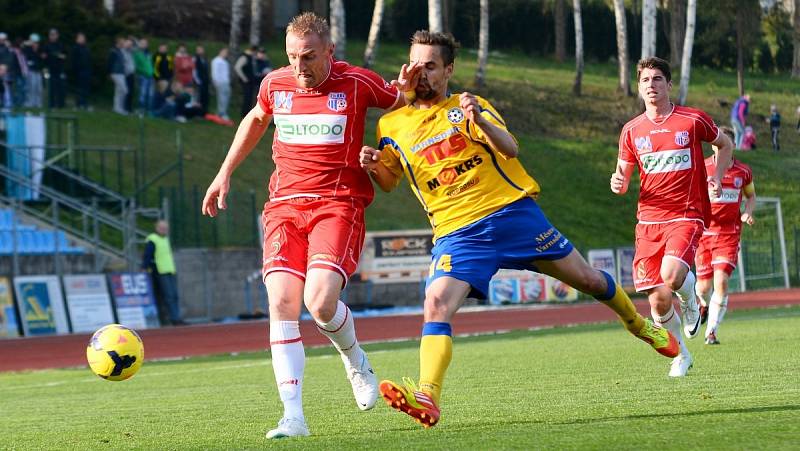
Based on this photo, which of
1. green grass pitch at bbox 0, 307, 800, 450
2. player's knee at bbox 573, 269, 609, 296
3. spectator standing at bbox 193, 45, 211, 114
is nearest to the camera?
green grass pitch at bbox 0, 307, 800, 450

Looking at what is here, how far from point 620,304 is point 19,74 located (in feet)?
84.4

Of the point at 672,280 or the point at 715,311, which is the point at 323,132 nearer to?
the point at 672,280

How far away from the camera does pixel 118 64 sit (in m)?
34.1

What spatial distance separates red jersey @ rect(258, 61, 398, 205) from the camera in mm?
8289

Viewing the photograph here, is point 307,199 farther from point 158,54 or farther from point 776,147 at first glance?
point 776,147

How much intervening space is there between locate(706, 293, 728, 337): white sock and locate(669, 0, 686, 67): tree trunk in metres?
40.2

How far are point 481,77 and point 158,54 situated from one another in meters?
17.7

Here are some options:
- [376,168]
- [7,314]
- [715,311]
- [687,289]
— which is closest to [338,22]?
[7,314]

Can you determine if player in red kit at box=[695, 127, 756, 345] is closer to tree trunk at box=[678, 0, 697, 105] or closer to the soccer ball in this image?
the soccer ball

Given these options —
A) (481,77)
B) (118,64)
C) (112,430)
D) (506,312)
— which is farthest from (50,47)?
(112,430)

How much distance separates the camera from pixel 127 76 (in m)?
34.7

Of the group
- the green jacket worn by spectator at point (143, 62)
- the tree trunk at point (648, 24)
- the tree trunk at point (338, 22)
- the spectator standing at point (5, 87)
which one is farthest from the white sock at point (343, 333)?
the tree trunk at point (648, 24)

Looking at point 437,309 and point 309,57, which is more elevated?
point 309,57

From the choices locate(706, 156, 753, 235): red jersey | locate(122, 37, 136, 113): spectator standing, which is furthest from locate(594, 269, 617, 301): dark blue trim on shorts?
locate(122, 37, 136, 113): spectator standing
